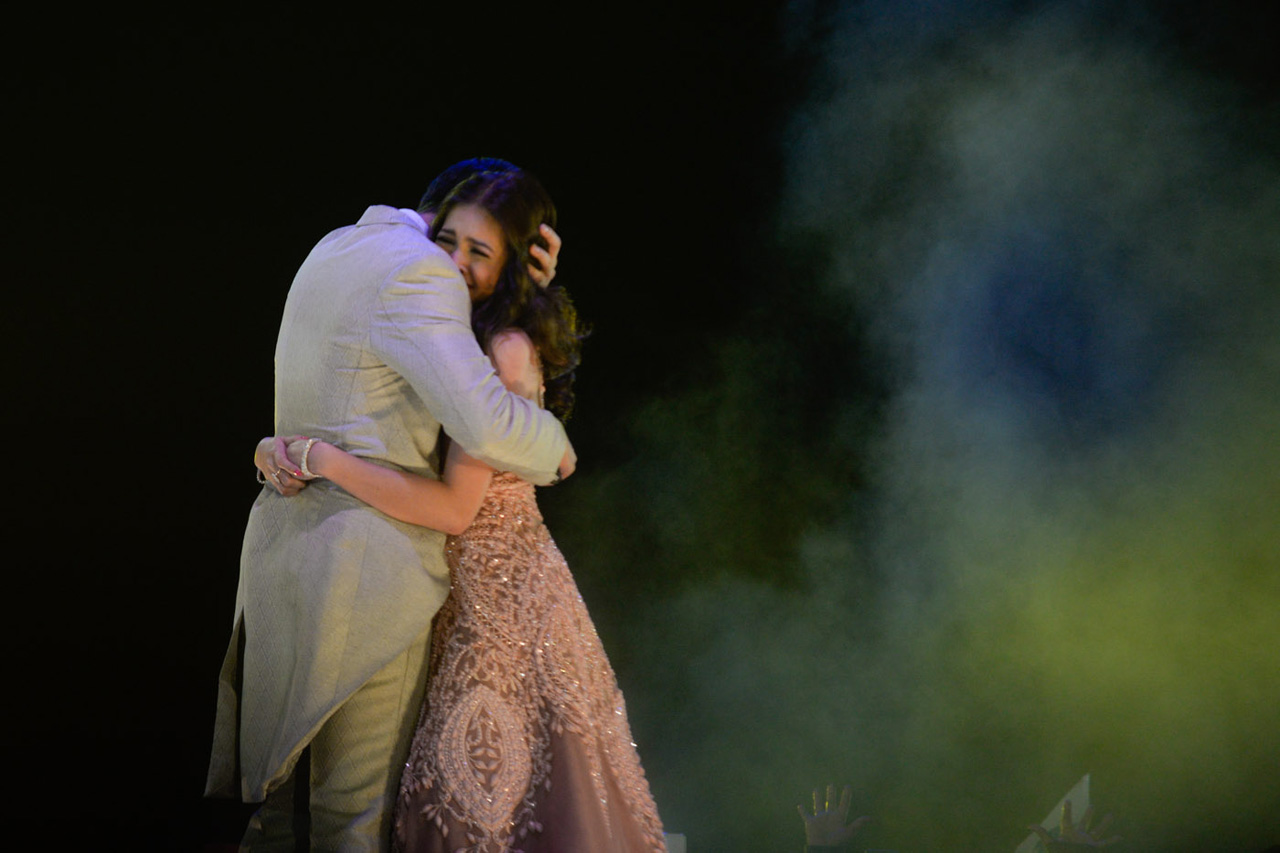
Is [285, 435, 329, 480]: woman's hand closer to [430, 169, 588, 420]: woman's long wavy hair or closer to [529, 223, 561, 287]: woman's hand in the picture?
[430, 169, 588, 420]: woman's long wavy hair

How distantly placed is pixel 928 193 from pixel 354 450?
2.22m

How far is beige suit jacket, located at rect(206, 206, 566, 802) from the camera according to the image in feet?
4.59

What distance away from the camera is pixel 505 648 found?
1.52 metres

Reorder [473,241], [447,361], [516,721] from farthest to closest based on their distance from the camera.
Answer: [473,241] < [516,721] < [447,361]

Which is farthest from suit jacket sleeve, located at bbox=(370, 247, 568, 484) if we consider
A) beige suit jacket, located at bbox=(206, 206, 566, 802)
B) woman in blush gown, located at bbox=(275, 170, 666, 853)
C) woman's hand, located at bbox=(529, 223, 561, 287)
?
woman's hand, located at bbox=(529, 223, 561, 287)

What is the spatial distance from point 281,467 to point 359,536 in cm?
15

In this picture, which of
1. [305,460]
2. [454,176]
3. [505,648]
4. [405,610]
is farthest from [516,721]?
[454,176]

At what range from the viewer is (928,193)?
10.3ft

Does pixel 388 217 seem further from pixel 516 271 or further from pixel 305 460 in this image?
pixel 305 460

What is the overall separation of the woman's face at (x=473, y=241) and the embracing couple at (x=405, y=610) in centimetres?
8

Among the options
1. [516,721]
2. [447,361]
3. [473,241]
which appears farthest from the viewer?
[473,241]

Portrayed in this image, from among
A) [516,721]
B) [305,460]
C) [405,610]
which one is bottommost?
[516,721]

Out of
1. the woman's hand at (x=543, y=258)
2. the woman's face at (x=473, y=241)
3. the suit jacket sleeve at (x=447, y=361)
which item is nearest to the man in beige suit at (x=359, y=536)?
the suit jacket sleeve at (x=447, y=361)

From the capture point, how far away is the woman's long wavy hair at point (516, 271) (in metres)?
1.66
